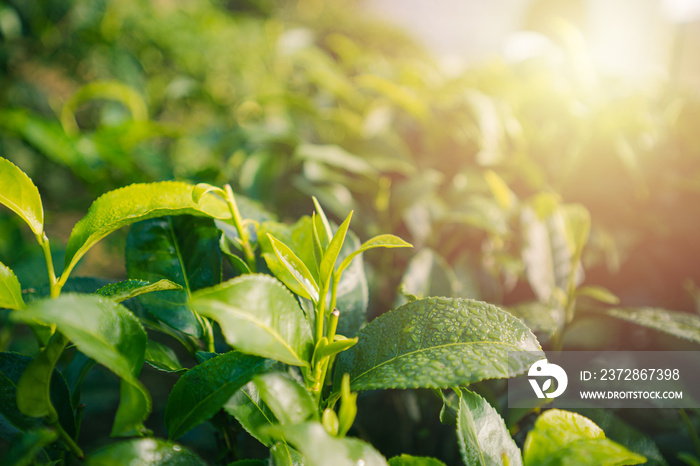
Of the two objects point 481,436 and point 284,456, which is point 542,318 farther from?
point 284,456

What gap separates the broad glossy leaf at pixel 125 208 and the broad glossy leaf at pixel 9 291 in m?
0.04

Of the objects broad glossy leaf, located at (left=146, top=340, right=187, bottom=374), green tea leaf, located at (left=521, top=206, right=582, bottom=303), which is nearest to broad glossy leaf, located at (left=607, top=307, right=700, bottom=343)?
green tea leaf, located at (left=521, top=206, right=582, bottom=303)

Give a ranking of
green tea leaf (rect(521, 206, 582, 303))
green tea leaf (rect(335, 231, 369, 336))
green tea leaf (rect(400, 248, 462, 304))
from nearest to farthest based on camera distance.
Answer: green tea leaf (rect(335, 231, 369, 336)) → green tea leaf (rect(400, 248, 462, 304)) → green tea leaf (rect(521, 206, 582, 303))

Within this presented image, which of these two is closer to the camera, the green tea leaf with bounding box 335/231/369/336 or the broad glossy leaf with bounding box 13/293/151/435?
the broad glossy leaf with bounding box 13/293/151/435

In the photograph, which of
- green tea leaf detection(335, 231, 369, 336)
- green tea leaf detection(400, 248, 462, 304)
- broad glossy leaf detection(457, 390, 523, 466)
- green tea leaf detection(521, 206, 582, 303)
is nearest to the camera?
broad glossy leaf detection(457, 390, 523, 466)

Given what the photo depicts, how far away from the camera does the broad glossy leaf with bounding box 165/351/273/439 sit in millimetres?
340

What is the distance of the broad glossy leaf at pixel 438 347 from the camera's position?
1.08 ft

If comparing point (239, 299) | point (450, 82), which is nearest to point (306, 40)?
point (450, 82)

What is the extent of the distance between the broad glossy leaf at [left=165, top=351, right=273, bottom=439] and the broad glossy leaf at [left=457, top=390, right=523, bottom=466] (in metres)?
0.18

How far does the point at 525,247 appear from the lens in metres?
0.71

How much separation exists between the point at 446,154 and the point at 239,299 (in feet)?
2.83

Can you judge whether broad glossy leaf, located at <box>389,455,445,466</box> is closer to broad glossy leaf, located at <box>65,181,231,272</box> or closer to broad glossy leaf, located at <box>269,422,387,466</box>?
broad glossy leaf, located at <box>269,422,387,466</box>

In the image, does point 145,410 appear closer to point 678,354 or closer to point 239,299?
point 239,299

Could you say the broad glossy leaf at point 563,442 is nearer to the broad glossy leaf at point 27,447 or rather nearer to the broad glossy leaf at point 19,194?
the broad glossy leaf at point 27,447
